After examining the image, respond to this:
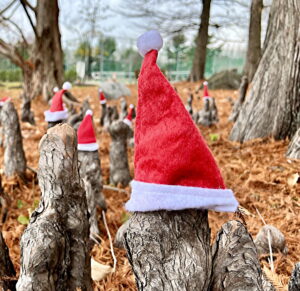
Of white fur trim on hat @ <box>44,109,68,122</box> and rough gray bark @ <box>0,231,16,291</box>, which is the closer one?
rough gray bark @ <box>0,231,16,291</box>

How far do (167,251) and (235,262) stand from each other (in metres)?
0.23

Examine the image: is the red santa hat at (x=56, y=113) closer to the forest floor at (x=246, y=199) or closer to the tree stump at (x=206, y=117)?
the forest floor at (x=246, y=199)

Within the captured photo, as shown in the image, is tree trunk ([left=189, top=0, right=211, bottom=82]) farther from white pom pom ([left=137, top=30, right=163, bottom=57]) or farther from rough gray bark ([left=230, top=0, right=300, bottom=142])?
white pom pom ([left=137, top=30, right=163, bottom=57])

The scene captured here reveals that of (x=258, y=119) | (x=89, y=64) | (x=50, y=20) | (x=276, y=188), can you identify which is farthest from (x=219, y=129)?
(x=89, y=64)

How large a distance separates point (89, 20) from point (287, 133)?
16.3m

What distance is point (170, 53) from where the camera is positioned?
1947 centimetres

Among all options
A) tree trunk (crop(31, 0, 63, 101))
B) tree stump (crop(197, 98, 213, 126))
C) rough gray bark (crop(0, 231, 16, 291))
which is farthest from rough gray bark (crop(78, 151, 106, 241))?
tree trunk (crop(31, 0, 63, 101))

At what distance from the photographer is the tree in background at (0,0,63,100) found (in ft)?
24.6

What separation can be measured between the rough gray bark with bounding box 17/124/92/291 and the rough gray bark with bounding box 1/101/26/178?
5.83 ft

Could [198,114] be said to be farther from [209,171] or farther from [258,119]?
[209,171]

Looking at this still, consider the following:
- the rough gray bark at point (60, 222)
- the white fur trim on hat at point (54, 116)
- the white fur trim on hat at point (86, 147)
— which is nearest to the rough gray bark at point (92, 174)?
the white fur trim on hat at point (86, 147)

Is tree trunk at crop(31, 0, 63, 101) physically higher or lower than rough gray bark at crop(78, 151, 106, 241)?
higher

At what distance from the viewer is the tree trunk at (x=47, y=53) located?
7.53 metres

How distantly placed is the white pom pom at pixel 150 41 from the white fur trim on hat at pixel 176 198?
1.25ft
